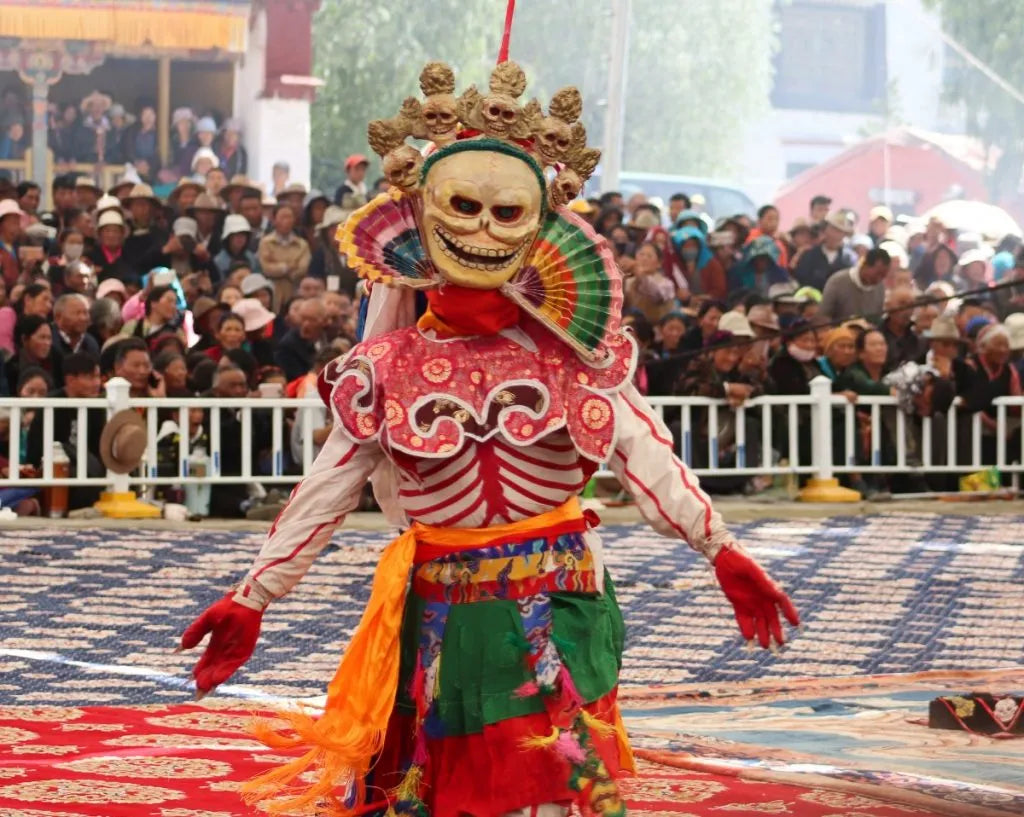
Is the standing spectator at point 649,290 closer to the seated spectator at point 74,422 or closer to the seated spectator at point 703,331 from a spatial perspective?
the seated spectator at point 703,331

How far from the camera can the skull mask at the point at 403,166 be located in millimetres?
4023

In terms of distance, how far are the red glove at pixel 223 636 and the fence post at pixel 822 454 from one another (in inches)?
304

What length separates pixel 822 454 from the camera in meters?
11.5

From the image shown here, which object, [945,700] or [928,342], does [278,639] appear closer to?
[945,700]

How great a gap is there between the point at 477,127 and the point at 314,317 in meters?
7.27

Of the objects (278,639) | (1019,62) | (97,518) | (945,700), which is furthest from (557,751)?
(1019,62)

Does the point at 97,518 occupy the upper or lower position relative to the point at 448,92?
lower

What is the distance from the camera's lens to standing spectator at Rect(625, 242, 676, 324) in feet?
41.1

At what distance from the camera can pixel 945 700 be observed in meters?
5.80

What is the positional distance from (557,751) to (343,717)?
44 centimetres

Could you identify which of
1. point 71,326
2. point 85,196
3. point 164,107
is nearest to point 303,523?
point 71,326

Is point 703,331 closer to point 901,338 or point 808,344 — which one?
point 808,344

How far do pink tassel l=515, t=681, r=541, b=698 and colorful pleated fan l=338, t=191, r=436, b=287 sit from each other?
83 cm

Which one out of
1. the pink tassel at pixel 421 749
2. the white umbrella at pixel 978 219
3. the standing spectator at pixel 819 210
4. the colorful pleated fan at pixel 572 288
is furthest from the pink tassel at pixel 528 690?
the white umbrella at pixel 978 219
